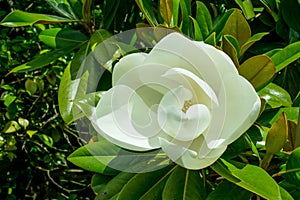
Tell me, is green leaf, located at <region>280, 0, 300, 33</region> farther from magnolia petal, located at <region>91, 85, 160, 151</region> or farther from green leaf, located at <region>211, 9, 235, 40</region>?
magnolia petal, located at <region>91, 85, 160, 151</region>

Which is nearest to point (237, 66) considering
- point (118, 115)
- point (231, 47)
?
point (231, 47)

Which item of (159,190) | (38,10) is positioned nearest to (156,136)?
(159,190)

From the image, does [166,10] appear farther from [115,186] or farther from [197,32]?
[115,186]

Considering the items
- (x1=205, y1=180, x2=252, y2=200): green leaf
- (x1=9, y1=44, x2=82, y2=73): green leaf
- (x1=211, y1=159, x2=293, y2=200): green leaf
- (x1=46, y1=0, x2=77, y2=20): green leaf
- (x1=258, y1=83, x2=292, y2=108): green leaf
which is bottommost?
(x1=205, y1=180, x2=252, y2=200): green leaf

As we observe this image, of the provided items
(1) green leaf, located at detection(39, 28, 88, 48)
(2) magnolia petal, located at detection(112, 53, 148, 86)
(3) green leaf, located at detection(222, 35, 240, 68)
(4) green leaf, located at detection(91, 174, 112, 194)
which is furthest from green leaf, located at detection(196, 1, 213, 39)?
(1) green leaf, located at detection(39, 28, 88, 48)

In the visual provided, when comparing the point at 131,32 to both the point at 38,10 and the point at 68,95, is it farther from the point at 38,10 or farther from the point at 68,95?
the point at 38,10

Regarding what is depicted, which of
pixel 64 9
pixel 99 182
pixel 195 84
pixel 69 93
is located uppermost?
pixel 195 84
